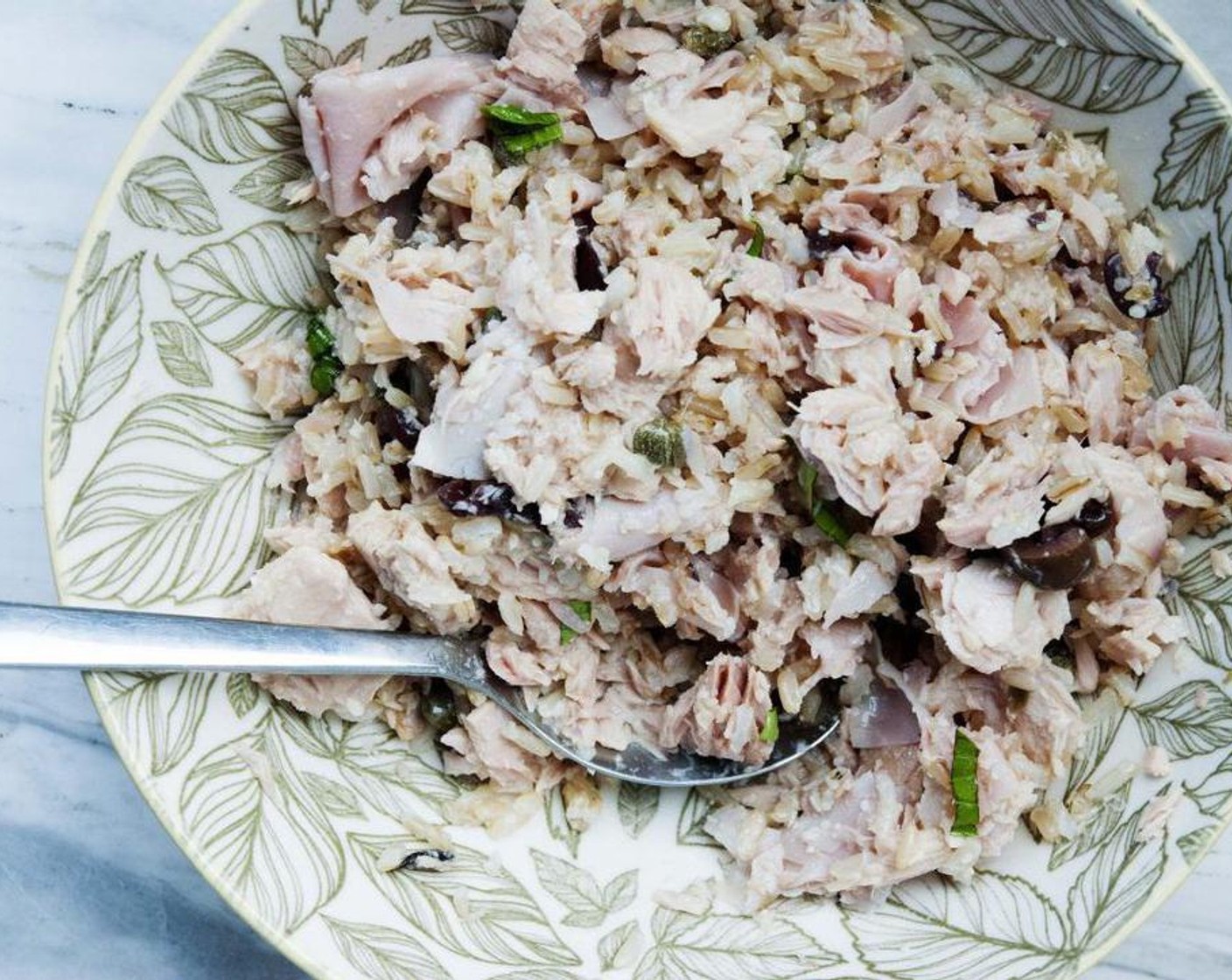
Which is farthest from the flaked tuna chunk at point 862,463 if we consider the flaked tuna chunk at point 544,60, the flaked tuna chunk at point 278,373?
the flaked tuna chunk at point 278,373

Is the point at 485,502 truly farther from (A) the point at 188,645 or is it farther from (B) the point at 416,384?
(A) the point at 188,645

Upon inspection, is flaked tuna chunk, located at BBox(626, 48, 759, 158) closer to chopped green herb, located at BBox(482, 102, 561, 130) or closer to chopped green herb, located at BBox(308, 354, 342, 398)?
chopped green herb, located at BBox(482, 102, 561, 130)

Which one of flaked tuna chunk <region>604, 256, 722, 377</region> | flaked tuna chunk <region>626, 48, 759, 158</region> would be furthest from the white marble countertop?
flaked tuna chunk <region>604, 256, 722, 377</region>

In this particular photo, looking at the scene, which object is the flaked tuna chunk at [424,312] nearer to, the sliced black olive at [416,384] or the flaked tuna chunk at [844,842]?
the sliced black olive at [416,384]

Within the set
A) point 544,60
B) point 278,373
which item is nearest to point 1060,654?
point 544,60

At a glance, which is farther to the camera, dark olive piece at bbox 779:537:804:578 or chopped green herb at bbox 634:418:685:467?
dark olive piece at bbox 779:537:804:578

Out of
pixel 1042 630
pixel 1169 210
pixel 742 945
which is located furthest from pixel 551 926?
pixel 1169 210

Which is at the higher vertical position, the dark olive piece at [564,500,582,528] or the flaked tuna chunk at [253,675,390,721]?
the dark olive piece at [564,500,582,528]
